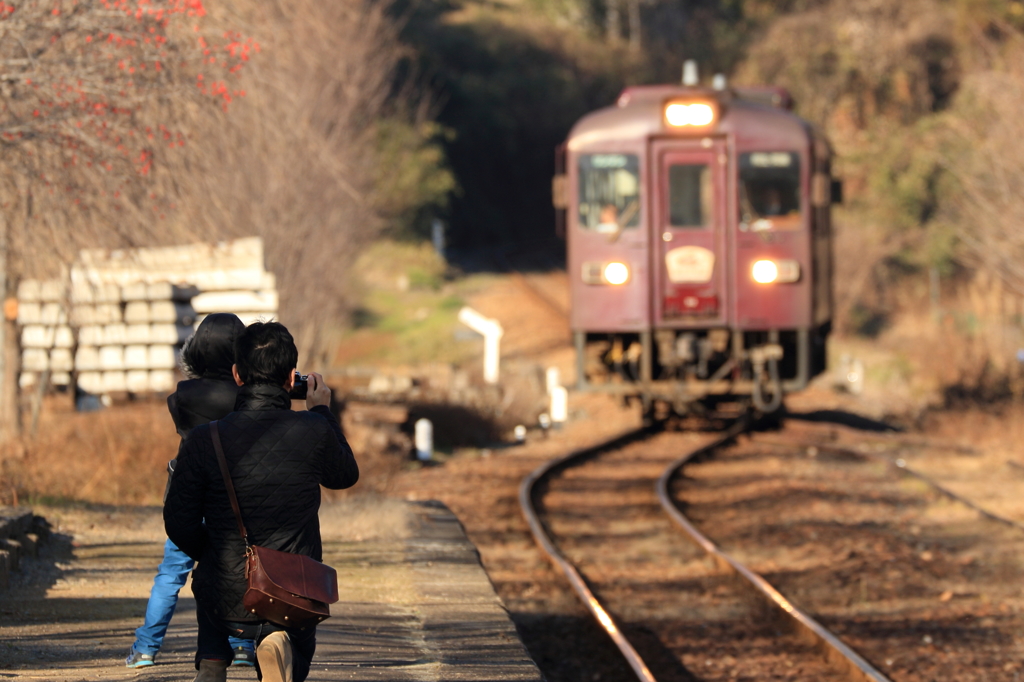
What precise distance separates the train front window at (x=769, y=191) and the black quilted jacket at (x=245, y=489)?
32.0ft

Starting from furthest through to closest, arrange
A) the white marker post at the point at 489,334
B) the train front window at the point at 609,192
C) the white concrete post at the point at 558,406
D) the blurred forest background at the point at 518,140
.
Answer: the white marker post at the point at 489,334 → the white concrete post at the point at 558,406 → the train front window at the point at 609,192 → the blurred forest background at the point at 518,140

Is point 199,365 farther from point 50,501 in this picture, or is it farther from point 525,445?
point 525,445

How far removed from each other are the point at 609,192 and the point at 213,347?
907 cm

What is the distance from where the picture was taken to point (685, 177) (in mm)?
13047

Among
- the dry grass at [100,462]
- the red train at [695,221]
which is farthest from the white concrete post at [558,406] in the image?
the dry grass at [100,462]

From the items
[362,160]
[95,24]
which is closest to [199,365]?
[95,24]

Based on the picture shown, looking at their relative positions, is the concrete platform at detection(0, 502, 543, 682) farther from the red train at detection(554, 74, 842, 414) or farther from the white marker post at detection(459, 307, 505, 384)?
the white marker post at detection(459, 307, 505, 384)

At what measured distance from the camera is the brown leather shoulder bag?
3.59m

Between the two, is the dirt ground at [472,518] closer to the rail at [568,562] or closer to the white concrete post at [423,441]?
the rail at [568,562]

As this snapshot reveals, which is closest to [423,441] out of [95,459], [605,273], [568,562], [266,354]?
[605,273]

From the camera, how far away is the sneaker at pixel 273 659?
11.9 ft

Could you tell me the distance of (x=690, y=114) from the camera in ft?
42.5

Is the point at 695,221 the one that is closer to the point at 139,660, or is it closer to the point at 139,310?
the point at 139,310

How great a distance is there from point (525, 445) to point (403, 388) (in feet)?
6.78
